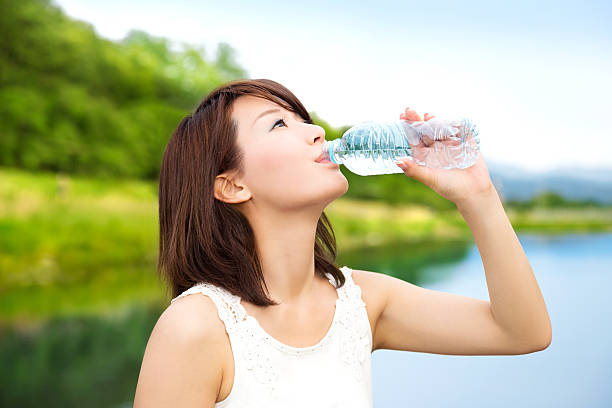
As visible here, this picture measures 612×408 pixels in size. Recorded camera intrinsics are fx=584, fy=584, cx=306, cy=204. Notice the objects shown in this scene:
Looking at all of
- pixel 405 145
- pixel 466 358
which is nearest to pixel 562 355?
pixel 466 358

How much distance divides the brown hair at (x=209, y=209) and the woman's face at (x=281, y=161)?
0.02 metres

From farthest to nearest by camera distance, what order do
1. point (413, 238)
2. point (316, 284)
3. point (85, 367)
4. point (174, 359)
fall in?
point (413, 238) < point (85, 367) < point (316, 284) < point (174, 359)

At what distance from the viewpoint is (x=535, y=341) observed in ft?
3.44

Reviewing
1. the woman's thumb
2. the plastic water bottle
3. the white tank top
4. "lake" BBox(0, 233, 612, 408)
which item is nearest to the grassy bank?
"lake" BBox(0, 233, 612, 408)

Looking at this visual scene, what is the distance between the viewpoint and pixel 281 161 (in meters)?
1.00

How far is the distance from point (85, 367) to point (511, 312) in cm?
395

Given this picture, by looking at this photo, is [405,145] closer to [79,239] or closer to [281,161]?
[281,161]

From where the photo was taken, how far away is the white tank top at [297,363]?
957 mm

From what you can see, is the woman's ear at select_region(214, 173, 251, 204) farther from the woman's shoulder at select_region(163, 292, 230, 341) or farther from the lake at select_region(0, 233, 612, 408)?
the lake at select_region(0, 233, 612, 408)

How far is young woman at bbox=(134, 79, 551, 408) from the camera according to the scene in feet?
3.22

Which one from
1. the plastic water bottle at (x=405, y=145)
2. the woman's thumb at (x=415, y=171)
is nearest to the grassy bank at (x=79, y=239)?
the plastic water bottle at (x=405, y=145)

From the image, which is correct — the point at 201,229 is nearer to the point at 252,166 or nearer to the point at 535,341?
the point at 252,166

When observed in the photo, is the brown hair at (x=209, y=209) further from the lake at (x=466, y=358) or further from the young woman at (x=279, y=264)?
the lake at (x=466, y=358)

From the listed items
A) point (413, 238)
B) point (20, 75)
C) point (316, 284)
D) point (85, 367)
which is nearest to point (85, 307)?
point (85, 367)
